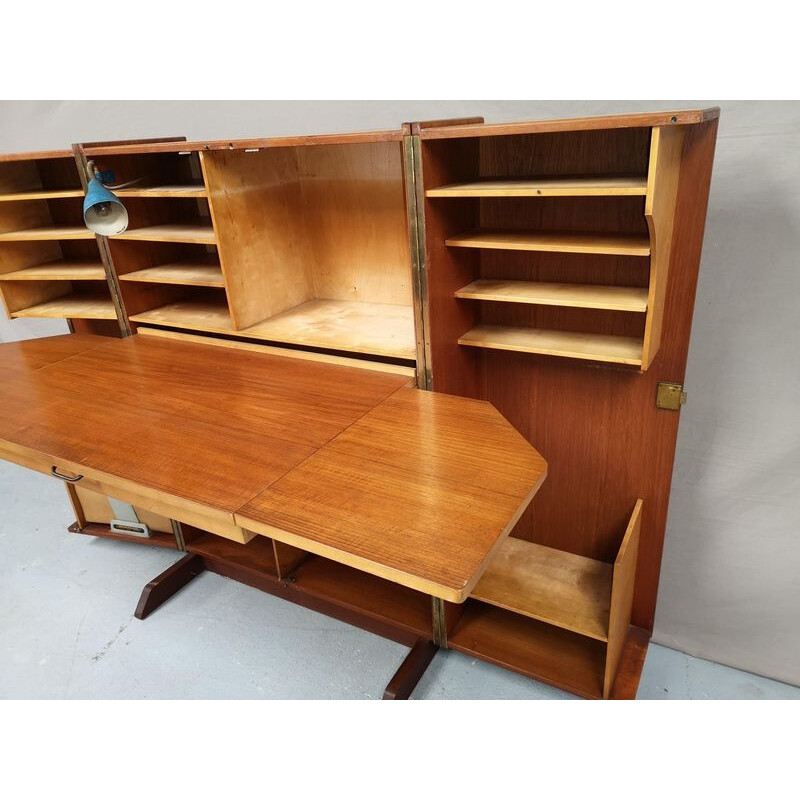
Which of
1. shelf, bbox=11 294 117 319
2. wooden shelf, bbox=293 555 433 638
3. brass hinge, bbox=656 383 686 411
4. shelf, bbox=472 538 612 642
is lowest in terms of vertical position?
wooden shelf, bbox=293 555 433 638

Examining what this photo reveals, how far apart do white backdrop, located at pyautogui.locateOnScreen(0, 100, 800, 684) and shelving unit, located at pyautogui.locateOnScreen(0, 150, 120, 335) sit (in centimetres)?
95

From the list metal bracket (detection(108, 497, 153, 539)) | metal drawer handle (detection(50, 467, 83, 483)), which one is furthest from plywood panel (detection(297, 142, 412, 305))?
metal bracket (detection(108, 497, 153, 539))

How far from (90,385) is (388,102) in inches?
59.6

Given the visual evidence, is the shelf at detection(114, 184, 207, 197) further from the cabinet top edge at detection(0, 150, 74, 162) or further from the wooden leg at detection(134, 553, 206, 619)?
the wooden leg at detection(134, 553, 206, 619)

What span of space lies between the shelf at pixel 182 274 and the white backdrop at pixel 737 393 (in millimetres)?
704

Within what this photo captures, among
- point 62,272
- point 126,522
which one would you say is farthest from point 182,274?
point 126,522

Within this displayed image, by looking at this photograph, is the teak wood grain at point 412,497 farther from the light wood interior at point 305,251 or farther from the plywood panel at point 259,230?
the plywood panel at point 259,230

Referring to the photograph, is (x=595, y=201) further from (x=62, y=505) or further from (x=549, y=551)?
(x=62, y=505)

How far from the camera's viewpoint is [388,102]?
239 centimetres

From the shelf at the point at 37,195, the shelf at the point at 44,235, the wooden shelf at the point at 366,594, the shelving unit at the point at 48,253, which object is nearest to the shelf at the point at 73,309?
the shelving unit at the point at 48,253

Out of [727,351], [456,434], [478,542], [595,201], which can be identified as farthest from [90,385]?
[727,351]

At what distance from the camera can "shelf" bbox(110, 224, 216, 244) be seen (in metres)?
2.17

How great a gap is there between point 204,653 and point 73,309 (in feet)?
5.18

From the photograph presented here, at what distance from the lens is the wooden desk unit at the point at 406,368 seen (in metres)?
1.48
